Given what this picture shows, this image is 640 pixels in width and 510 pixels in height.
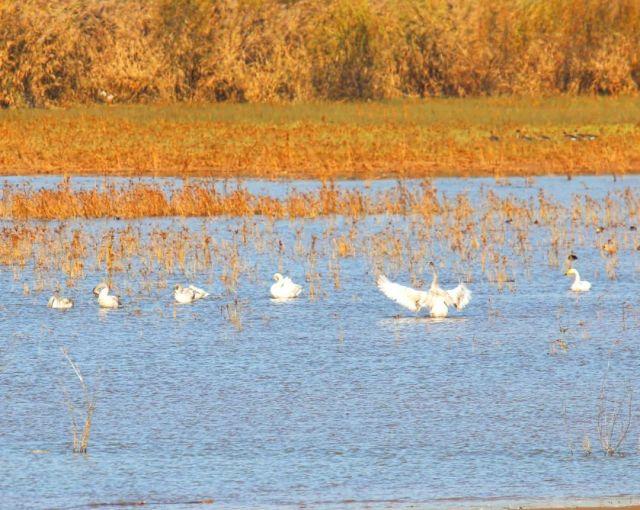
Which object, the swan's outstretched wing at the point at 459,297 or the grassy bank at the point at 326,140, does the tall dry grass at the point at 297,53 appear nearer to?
the grassy bank at the point at 326,140

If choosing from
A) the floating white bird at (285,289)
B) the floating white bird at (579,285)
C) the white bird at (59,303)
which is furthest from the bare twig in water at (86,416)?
the floating white bird at (579,285)

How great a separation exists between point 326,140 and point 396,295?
1791 cm

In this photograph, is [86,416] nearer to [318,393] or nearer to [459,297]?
[318,393]

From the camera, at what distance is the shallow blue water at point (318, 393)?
328 inches

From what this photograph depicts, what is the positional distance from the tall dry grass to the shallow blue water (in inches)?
1011

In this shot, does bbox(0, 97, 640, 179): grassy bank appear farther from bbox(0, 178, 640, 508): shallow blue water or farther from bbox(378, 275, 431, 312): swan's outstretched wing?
bbox(378, 275, 431, 312): swan's outstretched wing

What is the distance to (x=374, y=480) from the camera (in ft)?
27.4

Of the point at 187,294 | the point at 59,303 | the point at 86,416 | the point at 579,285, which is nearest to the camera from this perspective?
the point at 86,416

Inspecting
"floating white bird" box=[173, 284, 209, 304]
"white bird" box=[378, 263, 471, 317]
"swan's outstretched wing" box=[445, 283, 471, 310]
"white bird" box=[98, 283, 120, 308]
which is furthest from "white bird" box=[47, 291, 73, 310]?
"swan's outstretched wing" box=[445, 283, 471, 310]

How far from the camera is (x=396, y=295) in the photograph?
44.6 ft

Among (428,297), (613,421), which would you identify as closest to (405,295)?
(428,297)

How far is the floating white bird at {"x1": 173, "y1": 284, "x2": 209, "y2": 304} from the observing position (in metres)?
14.5

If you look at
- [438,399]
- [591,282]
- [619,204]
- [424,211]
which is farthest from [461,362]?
[619,204]

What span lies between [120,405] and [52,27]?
3376 cm
